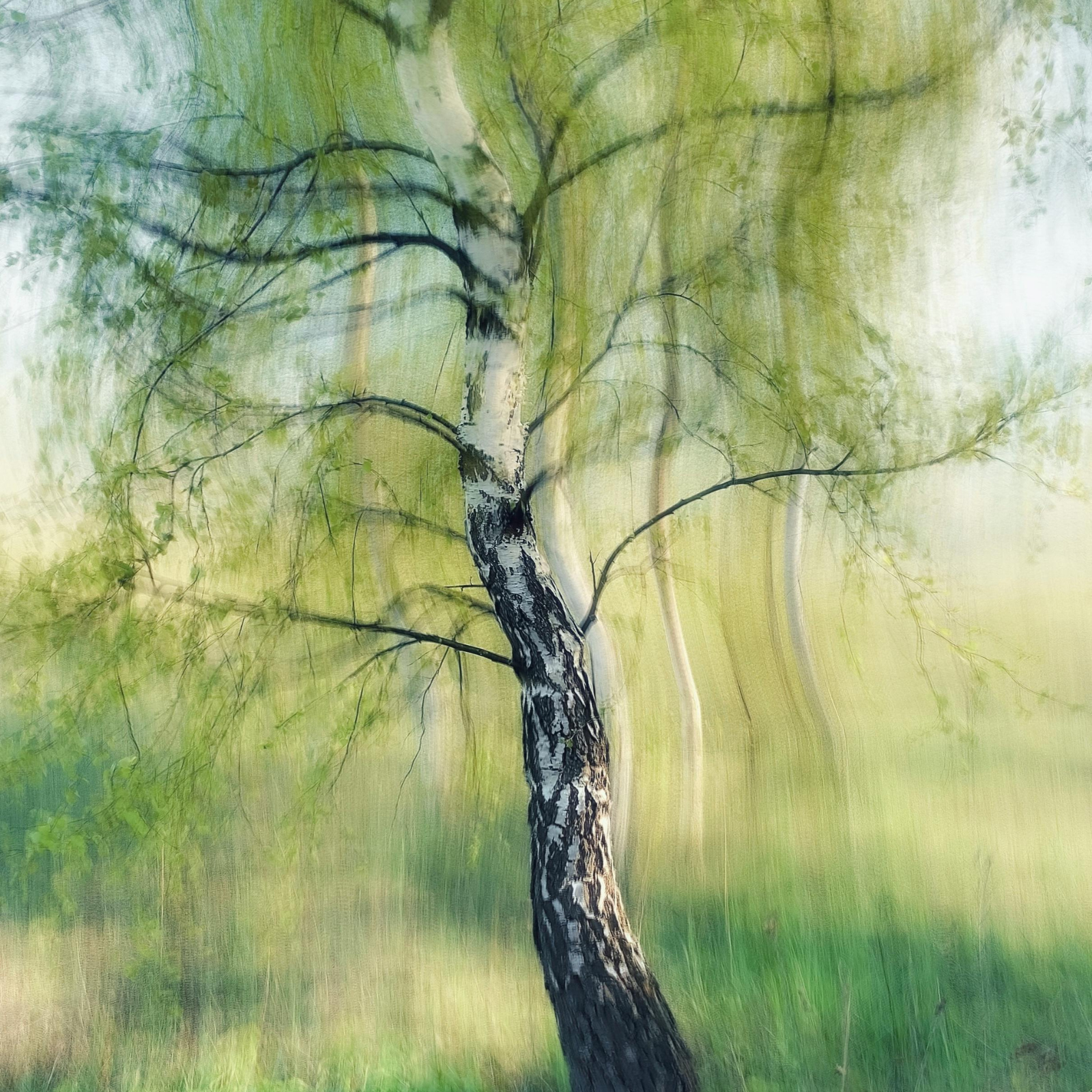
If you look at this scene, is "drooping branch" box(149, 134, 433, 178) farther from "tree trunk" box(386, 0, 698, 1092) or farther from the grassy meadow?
the grassy meadow

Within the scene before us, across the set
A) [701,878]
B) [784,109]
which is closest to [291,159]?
[784,109]

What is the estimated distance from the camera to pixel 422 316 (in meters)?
2.39

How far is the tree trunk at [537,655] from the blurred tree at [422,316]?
0.07 m

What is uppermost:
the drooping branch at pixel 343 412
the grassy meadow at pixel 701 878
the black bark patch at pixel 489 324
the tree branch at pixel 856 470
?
the black bark patch at pixel 489 324

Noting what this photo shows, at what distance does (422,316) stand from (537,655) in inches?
36.3

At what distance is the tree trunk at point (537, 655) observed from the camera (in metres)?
2.02

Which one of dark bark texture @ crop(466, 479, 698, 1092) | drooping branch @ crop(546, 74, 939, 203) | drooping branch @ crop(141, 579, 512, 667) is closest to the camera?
dark bark texture @ crop(466, 479, 698, 1092)

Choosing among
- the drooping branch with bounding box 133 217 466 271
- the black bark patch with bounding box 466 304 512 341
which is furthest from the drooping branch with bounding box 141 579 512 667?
the drooping branch with bounding box 133 217 466 271

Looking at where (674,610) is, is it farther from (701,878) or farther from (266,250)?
(266,250)

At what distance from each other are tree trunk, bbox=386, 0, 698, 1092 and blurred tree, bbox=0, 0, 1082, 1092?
0.25 feet

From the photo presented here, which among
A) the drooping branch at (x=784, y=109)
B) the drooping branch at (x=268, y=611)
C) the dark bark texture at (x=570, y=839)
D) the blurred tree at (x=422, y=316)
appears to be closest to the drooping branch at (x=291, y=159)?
the blurred tree at (x=422, y=316)

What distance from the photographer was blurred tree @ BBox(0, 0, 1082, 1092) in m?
2.22

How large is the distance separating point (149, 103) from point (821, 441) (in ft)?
6.05

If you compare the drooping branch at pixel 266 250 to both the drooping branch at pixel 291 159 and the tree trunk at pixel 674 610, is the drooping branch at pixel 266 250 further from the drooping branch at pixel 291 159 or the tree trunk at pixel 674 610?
the tree trunk at pixel 674 610
